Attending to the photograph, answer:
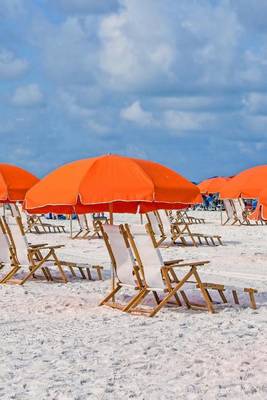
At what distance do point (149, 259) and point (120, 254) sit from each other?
471 mm

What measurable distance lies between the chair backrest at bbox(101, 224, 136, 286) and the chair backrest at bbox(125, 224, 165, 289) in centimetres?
23

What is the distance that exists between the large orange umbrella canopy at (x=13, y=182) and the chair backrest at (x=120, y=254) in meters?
5.72

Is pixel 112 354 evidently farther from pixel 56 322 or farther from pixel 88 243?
pixel 88 243

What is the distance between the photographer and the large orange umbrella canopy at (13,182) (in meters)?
14.1

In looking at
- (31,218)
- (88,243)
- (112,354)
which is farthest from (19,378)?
(31,218)

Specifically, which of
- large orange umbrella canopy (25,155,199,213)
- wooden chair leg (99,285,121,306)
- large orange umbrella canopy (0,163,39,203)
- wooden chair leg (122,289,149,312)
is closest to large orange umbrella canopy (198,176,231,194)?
large orange umbrella canopy (0,163,39,203)

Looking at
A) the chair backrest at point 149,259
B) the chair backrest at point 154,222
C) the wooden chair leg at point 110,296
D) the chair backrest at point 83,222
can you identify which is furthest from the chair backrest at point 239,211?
the chair backrest at point 149,259

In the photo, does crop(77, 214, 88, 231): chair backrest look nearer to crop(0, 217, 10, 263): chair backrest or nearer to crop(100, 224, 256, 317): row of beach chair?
crop(0, 217, 10, 263): chair backrest

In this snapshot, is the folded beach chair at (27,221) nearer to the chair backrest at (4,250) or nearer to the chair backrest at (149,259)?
the chair backrest at (4,250)

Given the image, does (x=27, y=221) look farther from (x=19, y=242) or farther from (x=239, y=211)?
(x=19, y=242)

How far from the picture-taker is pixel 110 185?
27.7 feet

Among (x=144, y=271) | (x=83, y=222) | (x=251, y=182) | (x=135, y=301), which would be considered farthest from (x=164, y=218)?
(x=144, y=271)

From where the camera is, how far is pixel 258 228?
24.4 meters

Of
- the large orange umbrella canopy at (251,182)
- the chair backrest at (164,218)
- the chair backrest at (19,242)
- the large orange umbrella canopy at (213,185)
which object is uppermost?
the chair backrest at (19,242)
